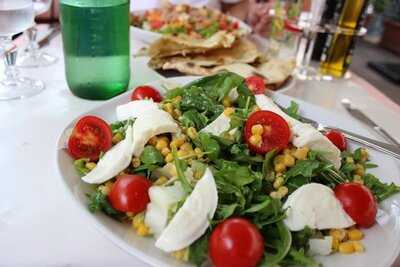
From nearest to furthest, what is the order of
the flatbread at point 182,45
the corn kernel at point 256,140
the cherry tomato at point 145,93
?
the corn kernel at point 256,140
the cherry tomato at point 145,93
the flatbread at point 182,45

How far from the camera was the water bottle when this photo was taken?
42.4 inches

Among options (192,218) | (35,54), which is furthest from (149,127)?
(35,54)

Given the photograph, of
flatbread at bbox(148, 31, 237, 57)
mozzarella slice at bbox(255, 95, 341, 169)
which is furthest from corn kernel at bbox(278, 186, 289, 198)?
flatbread at bbox(148, 31, 237, 57)

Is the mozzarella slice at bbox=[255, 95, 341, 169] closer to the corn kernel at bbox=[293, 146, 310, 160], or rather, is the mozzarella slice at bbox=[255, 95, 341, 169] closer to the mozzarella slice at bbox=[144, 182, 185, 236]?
the corn kernel at bbox=[293, 146, 310, 160]

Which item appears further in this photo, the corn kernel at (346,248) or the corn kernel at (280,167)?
the corn kernel at (280,167)

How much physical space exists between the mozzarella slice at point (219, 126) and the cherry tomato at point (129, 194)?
7.6 inches

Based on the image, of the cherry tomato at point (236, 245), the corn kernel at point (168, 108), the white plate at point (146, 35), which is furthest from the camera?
the white plate at point (146, 35)

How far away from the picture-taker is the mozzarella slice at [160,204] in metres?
0.64

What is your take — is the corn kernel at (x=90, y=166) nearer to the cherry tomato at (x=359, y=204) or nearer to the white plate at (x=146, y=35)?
the cherry tomato at (x=359, y=204)

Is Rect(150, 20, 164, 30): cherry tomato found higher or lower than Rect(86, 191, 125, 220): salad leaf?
higher

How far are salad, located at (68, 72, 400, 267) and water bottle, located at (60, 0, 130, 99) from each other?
31 cm

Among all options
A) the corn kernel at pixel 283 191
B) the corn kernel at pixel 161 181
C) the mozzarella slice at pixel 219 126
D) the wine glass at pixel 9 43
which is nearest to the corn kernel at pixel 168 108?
the mozzarella slice at pixel 219 126

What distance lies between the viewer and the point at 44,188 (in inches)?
32.4

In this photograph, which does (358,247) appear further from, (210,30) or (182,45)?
(210,30)
